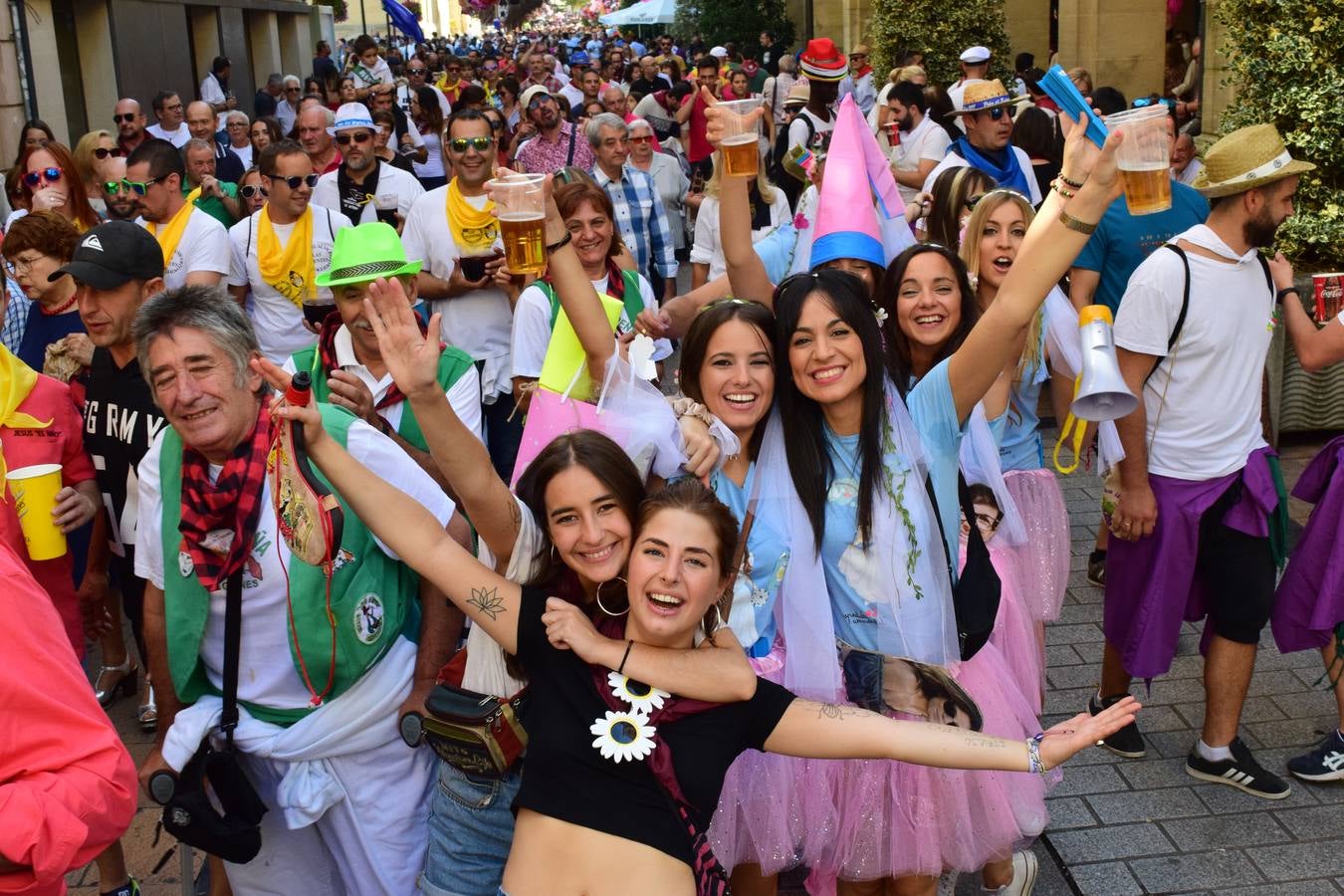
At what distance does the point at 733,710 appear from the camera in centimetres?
309

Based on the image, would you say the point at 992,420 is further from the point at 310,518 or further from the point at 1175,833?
the point at 310,518

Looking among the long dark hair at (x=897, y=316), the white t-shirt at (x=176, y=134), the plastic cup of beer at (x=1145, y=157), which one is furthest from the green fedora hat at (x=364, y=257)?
the white t-shirt at (x=176, y=134)

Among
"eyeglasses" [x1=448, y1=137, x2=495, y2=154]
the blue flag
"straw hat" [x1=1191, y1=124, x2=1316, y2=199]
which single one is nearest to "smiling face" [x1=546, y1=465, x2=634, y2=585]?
"straw hat" [x1=1191, y1=124, x2=1316, y2=199]

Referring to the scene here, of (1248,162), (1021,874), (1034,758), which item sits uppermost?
(1248,162)

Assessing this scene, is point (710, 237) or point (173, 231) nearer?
point (173, 231)

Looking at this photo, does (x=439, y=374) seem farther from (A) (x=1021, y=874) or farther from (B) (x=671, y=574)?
(A) (x=1021, y=874)

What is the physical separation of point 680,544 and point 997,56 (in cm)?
1395

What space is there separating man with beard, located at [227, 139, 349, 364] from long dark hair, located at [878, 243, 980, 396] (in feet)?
10.9

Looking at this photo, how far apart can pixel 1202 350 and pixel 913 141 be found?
5.71 m

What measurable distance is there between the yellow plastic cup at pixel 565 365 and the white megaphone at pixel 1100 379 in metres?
1.62

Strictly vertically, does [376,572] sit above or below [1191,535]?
above

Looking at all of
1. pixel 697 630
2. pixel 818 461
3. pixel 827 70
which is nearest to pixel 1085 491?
pixel 827 70

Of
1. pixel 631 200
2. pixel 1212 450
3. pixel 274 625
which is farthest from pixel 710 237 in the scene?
pixel 274 625

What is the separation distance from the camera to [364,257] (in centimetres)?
467
